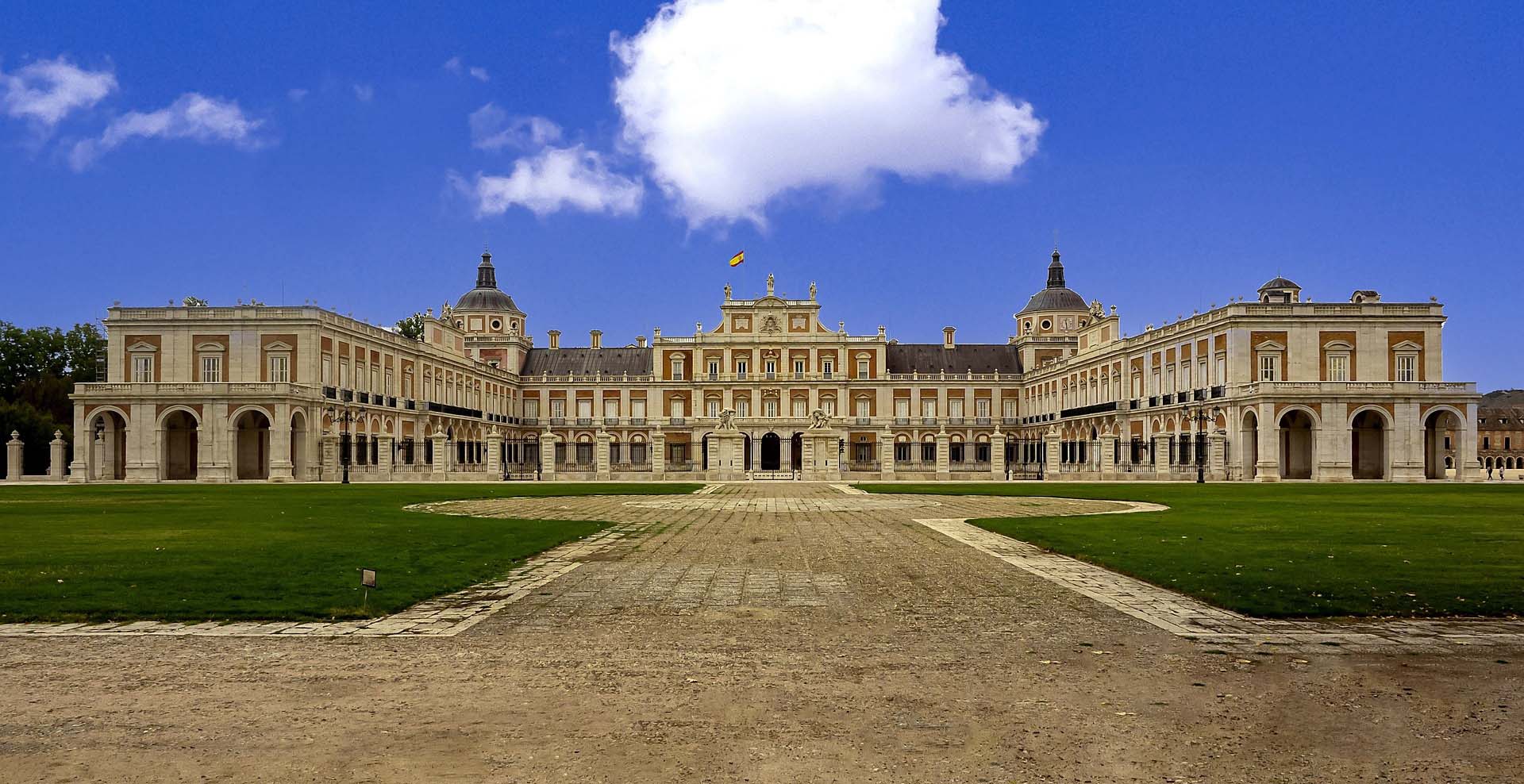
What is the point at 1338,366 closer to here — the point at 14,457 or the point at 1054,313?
the point at 1054,313

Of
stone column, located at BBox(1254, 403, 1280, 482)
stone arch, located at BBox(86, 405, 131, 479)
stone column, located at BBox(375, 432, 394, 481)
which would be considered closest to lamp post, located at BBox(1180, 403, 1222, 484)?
stone column, located at BBox(1254, 403, 1280, 482)

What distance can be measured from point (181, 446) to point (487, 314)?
38316mm

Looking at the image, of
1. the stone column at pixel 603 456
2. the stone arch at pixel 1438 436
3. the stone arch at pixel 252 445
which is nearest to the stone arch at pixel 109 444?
the stone arch at pixel 252 445

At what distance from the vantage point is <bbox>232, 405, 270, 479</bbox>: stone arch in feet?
169

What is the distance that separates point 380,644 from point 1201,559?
995 cm

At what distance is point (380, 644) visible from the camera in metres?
8.48

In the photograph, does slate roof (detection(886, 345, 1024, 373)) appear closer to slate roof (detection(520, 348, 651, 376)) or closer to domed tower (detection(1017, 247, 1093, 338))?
domed tower (detection(1017, 247, 1093, 338))

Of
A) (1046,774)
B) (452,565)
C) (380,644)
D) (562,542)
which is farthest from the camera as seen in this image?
(562,542)

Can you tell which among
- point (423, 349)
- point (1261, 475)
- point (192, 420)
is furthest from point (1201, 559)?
point (423, 349)

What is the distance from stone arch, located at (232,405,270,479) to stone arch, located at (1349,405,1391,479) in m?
52.1

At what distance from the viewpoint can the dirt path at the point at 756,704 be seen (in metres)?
5.46

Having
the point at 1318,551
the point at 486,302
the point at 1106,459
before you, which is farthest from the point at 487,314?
the point at 1318,551

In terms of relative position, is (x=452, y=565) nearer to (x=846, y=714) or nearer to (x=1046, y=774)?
(x=846, y=714)

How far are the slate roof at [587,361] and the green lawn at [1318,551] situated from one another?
66854 millimetres
